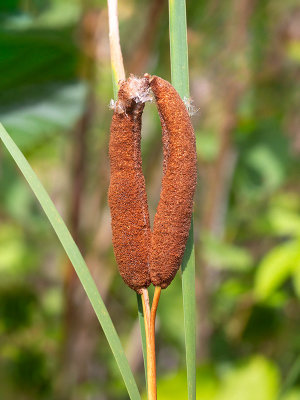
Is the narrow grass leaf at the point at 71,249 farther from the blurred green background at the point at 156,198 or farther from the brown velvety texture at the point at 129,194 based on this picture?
the blurred green background at the point at 156,198

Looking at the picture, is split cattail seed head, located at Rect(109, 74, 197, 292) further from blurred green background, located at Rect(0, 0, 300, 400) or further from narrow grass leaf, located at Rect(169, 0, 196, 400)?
blurred green background, located at Rect(0, 0, 300, 400)

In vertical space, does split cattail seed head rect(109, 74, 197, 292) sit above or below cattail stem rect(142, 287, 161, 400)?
above

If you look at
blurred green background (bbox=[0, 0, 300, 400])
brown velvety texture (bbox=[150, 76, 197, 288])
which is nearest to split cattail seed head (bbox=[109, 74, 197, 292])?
brown velvety texture (bbox=[150, 76, 197, 288])

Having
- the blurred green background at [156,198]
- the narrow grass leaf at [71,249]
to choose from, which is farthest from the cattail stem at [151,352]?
the blurred green background at [156,198]

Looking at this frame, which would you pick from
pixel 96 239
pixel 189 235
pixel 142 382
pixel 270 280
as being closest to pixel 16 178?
pixel 96 239

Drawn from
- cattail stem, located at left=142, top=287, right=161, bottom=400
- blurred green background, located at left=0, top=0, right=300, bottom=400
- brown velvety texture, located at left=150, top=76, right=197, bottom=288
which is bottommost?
cattail stem, located at left=142, top=287, right=161, bottom=400

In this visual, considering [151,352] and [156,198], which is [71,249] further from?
[156,198]
